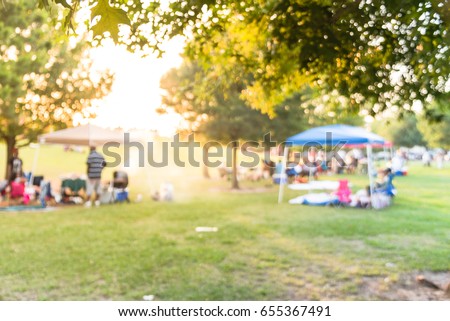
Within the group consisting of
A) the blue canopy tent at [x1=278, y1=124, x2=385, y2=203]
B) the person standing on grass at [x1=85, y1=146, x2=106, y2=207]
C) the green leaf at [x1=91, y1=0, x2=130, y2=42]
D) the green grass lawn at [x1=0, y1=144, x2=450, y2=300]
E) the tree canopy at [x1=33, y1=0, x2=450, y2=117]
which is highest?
the tree canopy at [x1=33, y1=0, x2=450, y2=117]

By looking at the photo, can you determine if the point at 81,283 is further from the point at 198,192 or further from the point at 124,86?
the point at 198,192

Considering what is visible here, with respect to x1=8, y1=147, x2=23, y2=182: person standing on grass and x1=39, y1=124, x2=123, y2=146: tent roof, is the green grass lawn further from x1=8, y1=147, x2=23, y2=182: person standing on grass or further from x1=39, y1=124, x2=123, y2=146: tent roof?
x1=8, y1=147, x2=23, y2=182: person standing on grass

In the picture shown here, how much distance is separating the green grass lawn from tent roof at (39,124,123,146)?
5.87ft

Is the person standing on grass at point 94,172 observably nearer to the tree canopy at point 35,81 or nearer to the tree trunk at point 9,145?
the tree canopy at point 35,81

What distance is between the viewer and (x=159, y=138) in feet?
32.6

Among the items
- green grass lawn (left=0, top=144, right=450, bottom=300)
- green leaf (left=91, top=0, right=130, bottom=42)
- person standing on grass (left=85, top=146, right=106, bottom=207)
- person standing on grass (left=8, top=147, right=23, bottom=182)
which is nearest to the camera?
green leaf (left=91, top=0, right=130, bottom=42)

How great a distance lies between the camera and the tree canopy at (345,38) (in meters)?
3.10

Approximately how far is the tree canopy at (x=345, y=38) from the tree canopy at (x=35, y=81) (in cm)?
456

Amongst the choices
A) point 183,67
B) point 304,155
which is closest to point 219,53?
point 183,67

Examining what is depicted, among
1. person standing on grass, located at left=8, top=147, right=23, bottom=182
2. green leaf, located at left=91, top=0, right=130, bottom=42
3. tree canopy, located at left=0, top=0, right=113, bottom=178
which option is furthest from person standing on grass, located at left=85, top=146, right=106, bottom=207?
green leaf, located at left=91, top=0, right=130, bottom=42

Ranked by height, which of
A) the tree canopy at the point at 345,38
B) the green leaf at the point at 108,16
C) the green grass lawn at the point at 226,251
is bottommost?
the green grass lawn at the point at 226,251

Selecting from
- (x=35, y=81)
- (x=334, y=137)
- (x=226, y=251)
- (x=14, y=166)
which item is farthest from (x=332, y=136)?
(x=14, y=166)

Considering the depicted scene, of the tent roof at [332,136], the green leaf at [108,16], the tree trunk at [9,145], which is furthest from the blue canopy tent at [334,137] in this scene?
the green leaf at [108,16]

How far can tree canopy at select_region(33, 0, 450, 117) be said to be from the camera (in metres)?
3.10
